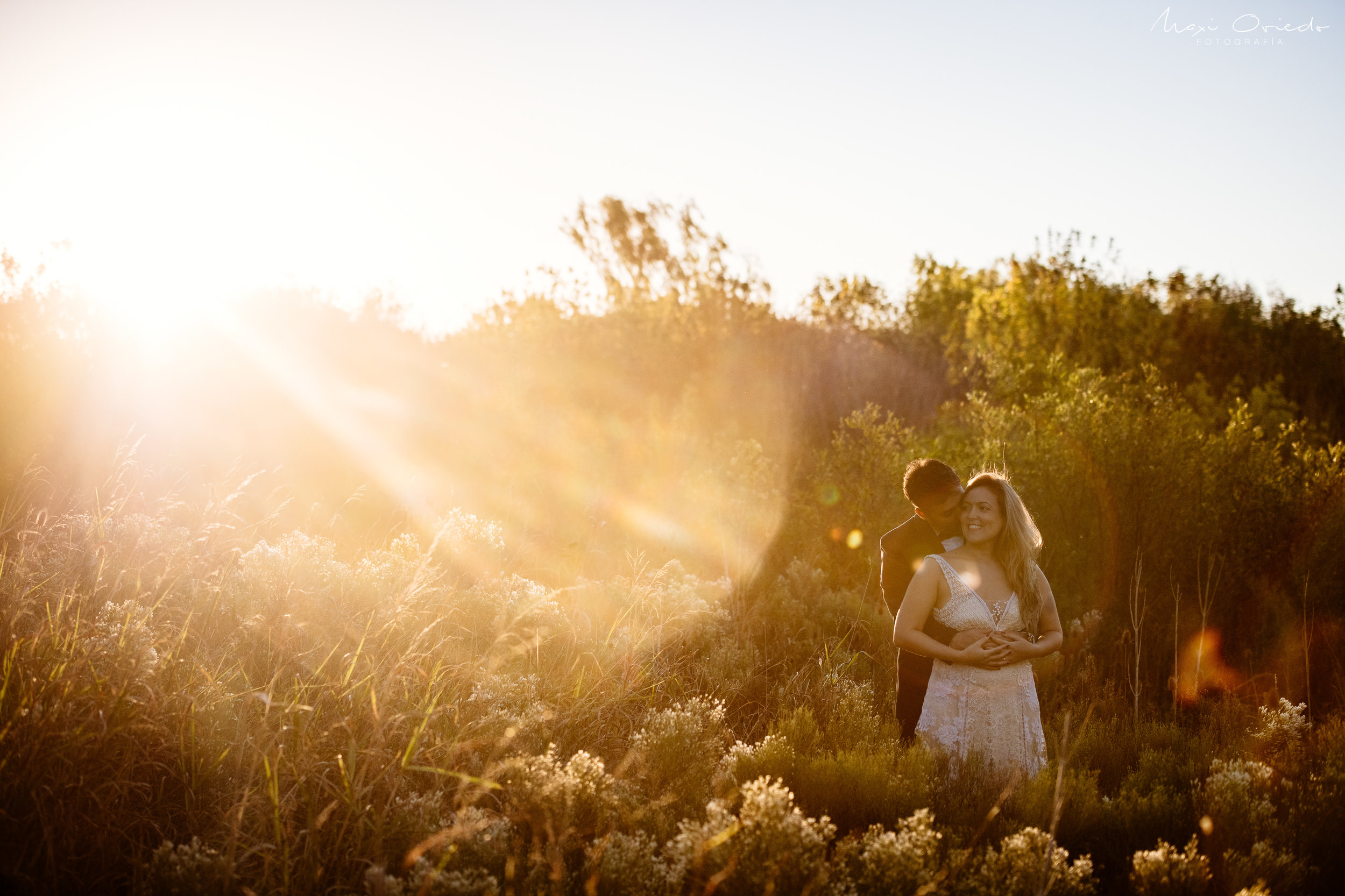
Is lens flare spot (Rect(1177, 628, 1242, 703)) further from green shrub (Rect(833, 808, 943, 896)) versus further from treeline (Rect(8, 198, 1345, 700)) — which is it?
green shrub (Rect(833, 808, 943, 896))

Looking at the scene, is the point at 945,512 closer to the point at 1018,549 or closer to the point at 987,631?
the point at 1018,549

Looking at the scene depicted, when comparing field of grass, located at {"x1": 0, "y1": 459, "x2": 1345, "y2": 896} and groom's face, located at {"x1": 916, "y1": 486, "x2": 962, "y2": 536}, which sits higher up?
groom's face, located at {"x1": 916, "y1": 486, "x2": 962, "y2": 536}

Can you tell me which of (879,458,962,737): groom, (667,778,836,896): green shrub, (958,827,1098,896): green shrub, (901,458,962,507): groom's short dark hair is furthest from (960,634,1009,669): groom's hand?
(667,778,836,896): green shrub

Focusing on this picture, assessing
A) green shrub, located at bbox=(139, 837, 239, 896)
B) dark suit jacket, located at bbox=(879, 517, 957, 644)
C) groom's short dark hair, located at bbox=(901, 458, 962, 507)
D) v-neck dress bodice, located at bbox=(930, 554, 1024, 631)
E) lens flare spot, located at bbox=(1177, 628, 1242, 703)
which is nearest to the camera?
green shrub, located at bbox=(139, 837, 239, 896)

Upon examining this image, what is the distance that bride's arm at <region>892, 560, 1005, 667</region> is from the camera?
11.6 feet

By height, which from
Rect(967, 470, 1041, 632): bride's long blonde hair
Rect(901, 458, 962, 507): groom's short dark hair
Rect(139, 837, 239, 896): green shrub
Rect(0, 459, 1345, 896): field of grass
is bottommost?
Rect(139, 837, 239, 896): green shrub

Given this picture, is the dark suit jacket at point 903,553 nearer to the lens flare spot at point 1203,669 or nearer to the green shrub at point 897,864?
the green shrub at point 897,864

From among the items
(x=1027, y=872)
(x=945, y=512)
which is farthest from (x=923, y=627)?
(x=1027, y=872)

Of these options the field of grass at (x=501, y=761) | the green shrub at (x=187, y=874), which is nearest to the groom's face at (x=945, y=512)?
the field of grass at (x=501, y=761)

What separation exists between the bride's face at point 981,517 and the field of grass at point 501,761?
3.28 feet

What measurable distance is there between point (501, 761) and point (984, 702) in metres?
2.23

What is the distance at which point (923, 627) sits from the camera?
3717 mm

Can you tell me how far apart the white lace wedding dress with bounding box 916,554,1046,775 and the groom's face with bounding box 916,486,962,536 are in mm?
471

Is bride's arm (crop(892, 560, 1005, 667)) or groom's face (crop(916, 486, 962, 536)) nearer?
bride's arm (crop(892, 560, 1005, 667))
